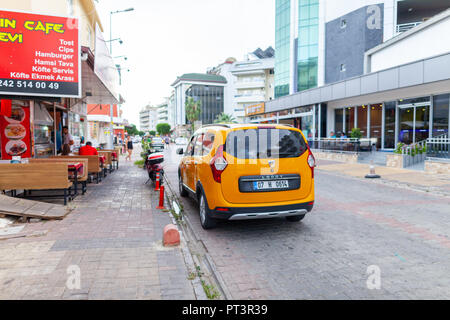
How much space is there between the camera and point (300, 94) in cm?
2727

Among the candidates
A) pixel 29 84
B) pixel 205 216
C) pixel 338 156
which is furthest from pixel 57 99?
pixel 338 156

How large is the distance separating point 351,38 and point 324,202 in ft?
85.7

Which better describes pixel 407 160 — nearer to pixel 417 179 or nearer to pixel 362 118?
pixel 417 179

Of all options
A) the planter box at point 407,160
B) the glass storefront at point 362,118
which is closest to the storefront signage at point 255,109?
the glass storefront at point 362,118

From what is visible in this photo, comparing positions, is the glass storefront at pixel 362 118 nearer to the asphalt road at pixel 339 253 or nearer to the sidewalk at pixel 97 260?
the asphalt road at pixel 339 253

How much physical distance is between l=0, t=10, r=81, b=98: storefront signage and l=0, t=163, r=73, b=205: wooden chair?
2.22 metres

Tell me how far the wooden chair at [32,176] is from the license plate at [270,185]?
4.62m

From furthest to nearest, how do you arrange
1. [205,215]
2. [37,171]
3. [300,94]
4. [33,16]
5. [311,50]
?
[311,50], [300,94], [33,16], [37,171], [205,215]

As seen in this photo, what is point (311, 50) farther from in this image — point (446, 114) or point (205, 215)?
point (205, 215)

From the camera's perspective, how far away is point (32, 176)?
7148 millimetres

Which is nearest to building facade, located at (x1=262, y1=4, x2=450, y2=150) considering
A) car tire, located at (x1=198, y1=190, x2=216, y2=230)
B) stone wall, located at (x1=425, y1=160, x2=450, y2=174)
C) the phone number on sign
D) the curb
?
stone wall, located at (x1=425, y1=160, x2=450, y2=174)

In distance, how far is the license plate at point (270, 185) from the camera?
5277 millimetres
